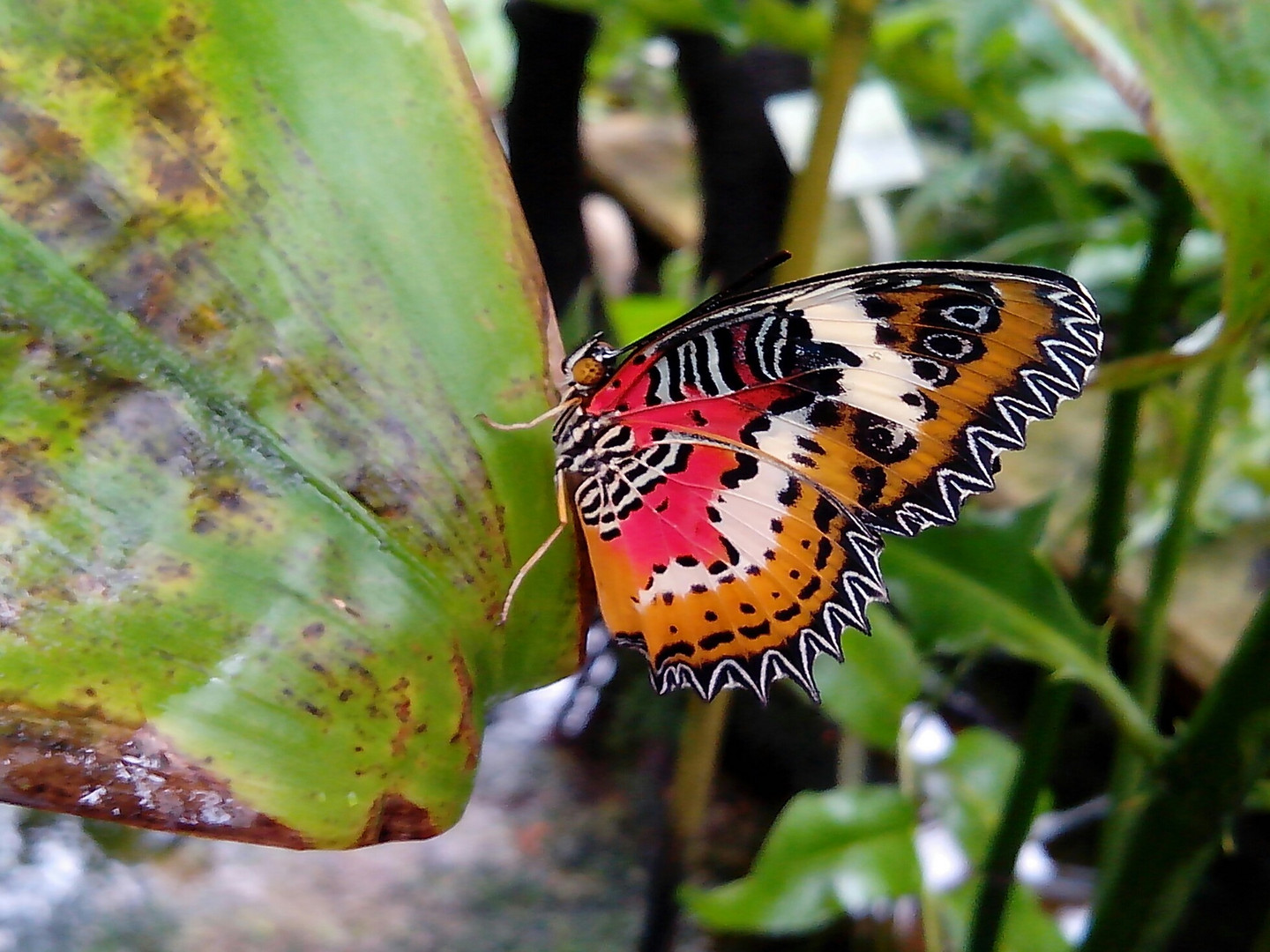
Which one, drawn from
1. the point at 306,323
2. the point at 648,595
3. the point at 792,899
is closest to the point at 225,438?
the point at 306,323

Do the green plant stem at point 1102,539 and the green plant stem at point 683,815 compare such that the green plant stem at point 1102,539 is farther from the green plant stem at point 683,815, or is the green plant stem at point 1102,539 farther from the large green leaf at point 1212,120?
the green plant stem at point 683,815

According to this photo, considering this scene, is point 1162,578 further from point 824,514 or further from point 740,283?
point 740,283

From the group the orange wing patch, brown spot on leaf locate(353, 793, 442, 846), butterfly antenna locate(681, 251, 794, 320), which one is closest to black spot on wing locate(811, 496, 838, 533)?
the orange wing patch

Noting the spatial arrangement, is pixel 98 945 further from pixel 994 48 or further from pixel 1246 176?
pixel 994 48

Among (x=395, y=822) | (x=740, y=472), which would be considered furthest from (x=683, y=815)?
(x=395, y=822)

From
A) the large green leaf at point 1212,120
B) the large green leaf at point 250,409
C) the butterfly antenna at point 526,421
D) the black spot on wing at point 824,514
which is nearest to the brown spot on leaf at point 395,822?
the large green leaf at point 250,409
